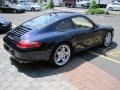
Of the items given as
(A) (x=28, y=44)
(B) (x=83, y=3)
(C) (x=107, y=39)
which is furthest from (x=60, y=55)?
(B) (x=83, y=3)

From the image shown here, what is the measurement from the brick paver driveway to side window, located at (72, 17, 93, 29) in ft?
3.23

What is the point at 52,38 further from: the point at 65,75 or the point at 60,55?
the point at 65,75

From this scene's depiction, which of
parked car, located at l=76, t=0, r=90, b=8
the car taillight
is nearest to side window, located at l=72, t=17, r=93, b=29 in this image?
the car taillight

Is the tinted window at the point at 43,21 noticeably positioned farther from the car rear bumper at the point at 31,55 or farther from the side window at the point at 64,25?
the car rear bumper at the point at 31,55

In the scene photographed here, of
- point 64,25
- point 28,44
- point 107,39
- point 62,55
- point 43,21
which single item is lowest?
point 62,55

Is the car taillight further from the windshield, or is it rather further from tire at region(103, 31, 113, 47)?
tire at region(103, 31, 113, 47)

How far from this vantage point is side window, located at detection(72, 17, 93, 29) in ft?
24.0

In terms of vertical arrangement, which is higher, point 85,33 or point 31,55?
point 85,33

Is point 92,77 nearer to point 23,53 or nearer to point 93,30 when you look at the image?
point 23,53

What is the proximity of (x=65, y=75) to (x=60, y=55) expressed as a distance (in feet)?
2.44

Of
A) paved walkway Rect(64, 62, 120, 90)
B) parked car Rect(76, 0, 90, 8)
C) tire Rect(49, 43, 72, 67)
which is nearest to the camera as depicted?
paved walkway Rect(64, 62, 120, 90)

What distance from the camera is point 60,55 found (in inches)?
257

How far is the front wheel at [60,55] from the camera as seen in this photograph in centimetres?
637

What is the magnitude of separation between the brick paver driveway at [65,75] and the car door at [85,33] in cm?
47
